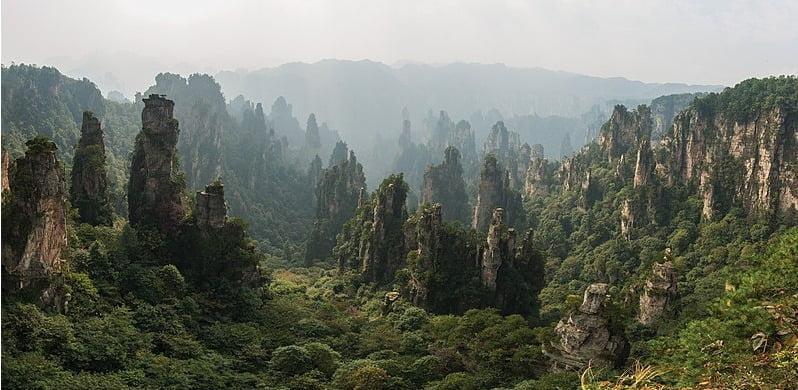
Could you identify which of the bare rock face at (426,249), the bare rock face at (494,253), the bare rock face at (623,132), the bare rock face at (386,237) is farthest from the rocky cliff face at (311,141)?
the bare rock face at (494,253)

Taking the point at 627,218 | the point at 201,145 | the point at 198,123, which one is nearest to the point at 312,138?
the point at 198,123

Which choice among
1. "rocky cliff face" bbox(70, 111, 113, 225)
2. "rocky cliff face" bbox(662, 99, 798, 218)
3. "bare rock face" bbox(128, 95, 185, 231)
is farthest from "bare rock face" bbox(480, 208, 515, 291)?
"rocky cliff face" bbox(662, 99, 798, 218)

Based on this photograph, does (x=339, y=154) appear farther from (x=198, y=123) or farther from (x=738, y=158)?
(x=738, y=158)

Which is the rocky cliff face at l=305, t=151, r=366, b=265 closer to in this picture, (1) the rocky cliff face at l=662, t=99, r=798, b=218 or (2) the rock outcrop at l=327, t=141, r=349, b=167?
(2) the rock outcrop at l=327, t=141, r=349, b=167

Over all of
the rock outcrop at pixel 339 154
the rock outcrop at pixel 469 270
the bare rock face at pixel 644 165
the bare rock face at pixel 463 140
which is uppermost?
the bare rock face at pixel 463 140

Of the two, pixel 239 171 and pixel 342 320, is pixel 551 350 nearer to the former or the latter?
pixel 342 320

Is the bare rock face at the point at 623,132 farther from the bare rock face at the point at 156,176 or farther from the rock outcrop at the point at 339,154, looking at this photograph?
the bare rock face at the point at 156,176

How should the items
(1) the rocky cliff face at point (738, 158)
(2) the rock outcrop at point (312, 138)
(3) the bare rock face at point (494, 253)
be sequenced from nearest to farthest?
(3) the bare rock face at point (494, 253)
(1) the rocky cliff face at point (738, 158)
(2) the rock outcrop at point (312, 138)
